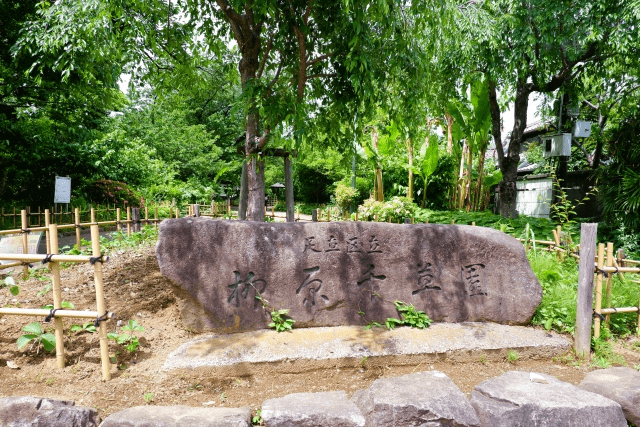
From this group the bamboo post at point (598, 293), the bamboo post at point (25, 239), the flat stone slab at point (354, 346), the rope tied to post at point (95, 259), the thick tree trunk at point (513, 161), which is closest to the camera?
the rope tied to post at point (95, 259)

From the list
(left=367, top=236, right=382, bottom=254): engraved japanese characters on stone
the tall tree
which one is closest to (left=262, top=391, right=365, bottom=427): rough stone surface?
(left=367, top=236, right=382, bottom=254): engraved japanese characters on stone

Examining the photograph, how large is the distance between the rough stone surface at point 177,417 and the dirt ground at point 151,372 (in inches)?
11.0

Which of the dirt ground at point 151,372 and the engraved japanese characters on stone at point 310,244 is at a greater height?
the engraved japanese characters on stone at point 310,244

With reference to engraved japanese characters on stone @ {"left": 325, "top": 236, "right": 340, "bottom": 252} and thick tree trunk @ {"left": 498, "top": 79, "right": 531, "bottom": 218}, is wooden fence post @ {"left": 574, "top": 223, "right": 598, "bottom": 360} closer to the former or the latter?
engraved japanese characters on stone @ {"left": 325, "top": 236, "right": 340, "bottom": 252}

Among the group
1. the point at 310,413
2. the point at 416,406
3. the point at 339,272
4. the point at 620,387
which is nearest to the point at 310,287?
the point at 339,272

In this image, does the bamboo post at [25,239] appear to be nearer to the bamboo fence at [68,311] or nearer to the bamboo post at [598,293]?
the bamboo fence at [68,311]

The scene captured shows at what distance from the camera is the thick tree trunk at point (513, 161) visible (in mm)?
10273

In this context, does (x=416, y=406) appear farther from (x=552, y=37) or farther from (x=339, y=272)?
(x=552, y=37)

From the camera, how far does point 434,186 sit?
1238 cm

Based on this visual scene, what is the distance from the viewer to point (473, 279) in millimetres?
4363

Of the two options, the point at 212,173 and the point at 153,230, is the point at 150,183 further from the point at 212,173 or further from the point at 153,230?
the point at 153,230

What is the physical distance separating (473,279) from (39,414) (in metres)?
3.96

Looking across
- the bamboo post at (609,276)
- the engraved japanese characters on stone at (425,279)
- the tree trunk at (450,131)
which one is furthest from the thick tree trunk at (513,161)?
the engraved japanese characters on stone at (425,279)

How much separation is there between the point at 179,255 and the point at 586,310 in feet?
13.1
